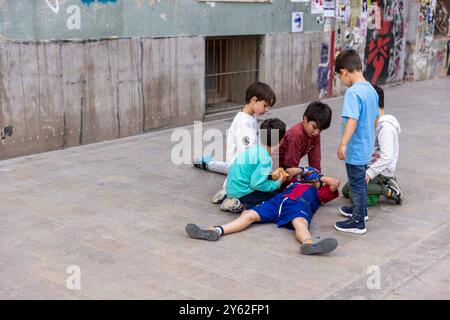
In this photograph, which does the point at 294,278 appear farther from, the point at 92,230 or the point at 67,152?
the point at 67,152

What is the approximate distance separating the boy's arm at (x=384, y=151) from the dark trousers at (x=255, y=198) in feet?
3.02

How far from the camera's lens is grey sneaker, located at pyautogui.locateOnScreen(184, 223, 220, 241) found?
14.7 ft

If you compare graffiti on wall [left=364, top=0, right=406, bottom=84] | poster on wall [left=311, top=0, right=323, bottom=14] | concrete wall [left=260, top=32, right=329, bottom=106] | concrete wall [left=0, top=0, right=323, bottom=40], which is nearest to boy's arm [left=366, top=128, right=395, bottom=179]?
concrete wall [left=0, top=0, right=323, bottom=40]

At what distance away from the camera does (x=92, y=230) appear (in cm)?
464

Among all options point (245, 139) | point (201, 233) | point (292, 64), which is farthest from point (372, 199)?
point (292, 64)

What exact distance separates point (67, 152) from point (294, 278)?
13.7 feet

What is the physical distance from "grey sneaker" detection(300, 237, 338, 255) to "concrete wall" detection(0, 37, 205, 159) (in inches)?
160

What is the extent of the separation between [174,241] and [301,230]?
3.13 feet

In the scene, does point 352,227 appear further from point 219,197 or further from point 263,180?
point 219,197

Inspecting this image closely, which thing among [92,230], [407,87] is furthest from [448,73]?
[92,230]

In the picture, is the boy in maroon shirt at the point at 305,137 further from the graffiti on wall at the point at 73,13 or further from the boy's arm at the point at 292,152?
the graffiti on wall at the point at 73,13

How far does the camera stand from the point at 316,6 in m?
11.1

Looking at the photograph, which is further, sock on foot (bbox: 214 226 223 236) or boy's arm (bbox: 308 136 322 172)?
boy's arm (bbox: 308 136 322 172)

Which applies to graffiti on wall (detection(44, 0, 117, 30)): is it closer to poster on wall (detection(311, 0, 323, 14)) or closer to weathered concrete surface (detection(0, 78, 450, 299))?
weathered concrete surface (detection(0, 78, 450, 299))
